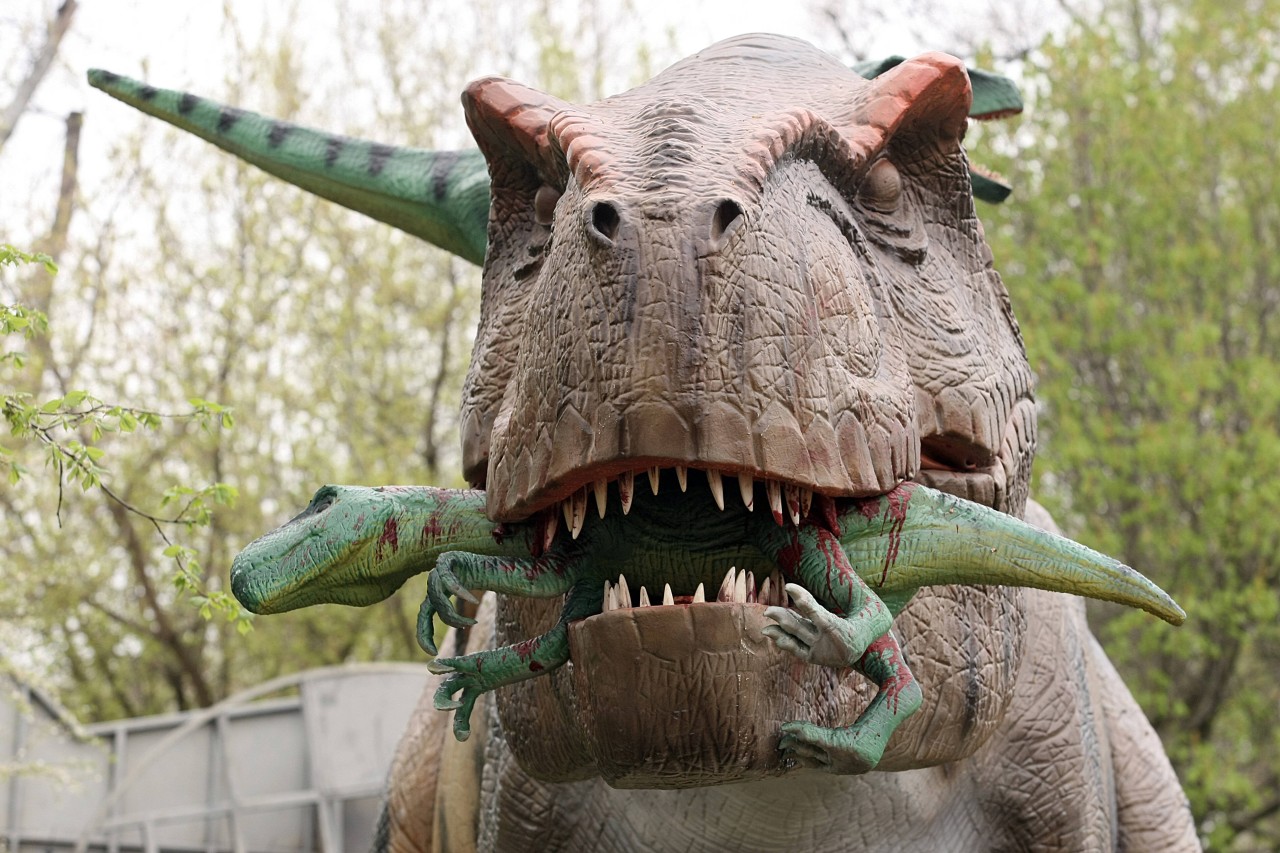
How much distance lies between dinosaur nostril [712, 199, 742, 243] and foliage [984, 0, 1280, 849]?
22.0 ft

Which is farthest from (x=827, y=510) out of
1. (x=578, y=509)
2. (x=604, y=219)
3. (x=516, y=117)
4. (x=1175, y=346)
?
(x=1175, y=346)

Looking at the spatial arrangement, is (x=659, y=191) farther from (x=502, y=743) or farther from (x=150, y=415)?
(x=150, y=415)

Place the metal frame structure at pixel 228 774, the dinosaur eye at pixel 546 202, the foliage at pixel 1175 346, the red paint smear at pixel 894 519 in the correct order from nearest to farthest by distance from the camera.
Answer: the red paint smear at pixel 894 519, the dinosaur eye at pixel 546 202, the metal frame structure at pixel 228 774, the foliage at pixel 1175 346

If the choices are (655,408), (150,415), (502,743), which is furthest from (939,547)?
(150,415)

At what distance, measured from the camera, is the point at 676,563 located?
5.63 feet

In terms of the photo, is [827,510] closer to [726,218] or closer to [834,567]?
[834,567]

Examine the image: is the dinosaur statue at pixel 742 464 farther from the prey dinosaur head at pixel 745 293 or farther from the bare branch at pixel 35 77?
the bare branch at pixel 35 77

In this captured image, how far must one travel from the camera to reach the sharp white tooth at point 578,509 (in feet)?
5.37

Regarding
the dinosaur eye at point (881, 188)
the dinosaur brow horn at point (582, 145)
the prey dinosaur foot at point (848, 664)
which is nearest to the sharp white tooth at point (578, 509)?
the prey dinosaur foot at point (848, 664)

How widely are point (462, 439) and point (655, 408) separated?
617mm

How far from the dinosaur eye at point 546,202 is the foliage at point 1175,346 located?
21.0 feet

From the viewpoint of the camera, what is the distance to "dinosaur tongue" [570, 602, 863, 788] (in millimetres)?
1585

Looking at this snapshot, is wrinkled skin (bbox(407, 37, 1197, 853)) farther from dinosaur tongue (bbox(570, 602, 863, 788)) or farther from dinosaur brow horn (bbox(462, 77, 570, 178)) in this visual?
dinosaur tongue (bbox(570, 602, 863, 788))

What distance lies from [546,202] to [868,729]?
0.78m
